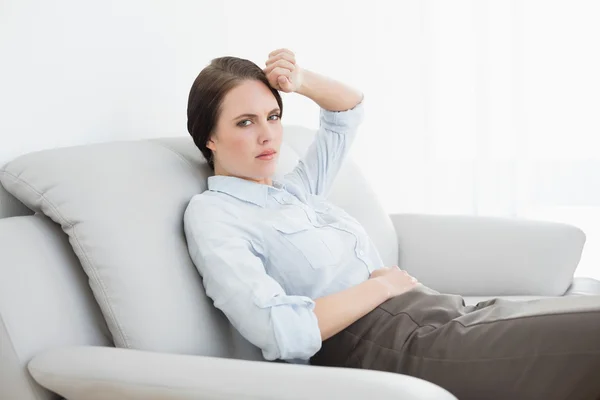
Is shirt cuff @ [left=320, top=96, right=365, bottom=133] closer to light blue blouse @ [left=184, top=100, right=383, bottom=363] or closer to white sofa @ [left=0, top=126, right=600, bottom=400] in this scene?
light blue blouse @ [left=184, top=100, right=383, bottom=363]

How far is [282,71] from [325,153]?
0.32 meters

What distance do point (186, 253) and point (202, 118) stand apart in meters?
0.36

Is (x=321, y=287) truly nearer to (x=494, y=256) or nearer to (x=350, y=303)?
(x=350, y=303)

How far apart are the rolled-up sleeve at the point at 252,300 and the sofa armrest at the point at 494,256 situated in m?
0.89

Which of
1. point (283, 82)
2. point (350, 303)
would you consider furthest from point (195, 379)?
point (283, 82)

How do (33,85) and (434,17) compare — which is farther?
(434,17)

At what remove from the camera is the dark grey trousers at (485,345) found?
135 centimetres

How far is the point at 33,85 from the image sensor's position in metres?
1.67

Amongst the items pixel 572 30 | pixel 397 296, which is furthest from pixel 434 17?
pixel 397 296

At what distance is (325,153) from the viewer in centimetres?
215

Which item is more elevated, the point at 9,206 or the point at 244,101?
the point at 244,101

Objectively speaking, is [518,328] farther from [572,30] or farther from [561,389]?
[572,30]

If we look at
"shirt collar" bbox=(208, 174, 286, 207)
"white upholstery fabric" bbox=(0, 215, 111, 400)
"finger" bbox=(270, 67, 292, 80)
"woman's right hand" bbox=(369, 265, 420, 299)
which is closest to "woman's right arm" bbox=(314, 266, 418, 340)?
"woman's right hand" bbox=(369, 265, 420, 299)

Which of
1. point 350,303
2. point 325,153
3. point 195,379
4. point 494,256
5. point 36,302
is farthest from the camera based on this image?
point 494,256
